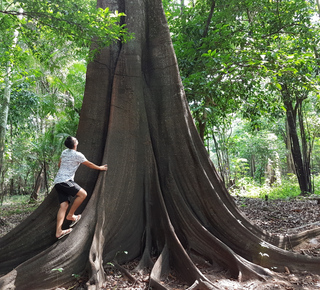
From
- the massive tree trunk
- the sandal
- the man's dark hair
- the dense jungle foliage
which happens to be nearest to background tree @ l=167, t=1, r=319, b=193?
the dense jungle foliage

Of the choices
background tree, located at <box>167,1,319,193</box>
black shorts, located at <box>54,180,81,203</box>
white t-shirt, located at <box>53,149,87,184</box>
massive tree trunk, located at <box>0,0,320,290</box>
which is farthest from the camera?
background tree, located at <box>167,1,319,193</box>

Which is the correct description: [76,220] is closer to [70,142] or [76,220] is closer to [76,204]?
[76,204]

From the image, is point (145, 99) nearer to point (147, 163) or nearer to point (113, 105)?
point (113, 105)

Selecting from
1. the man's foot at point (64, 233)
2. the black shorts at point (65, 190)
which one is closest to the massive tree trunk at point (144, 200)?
the man's foot at point (64, 233)

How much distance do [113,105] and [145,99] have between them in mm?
677

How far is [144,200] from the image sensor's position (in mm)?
4672

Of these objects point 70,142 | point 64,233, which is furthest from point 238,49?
point 64,233

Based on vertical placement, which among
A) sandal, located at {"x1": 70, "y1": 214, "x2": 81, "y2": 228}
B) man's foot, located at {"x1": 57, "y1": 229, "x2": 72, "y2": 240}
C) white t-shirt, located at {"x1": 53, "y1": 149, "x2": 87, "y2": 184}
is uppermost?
white t-shirt, located at {"x1": 53, "y1": 149, "x2": 87, "y2": 184}

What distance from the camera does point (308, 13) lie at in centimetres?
744

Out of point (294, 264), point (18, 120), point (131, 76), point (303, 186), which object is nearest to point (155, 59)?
point (131, 76)

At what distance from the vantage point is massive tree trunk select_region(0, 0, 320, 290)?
3.82 m

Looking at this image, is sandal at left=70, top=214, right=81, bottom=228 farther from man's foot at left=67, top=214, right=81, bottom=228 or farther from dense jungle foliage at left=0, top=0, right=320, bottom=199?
dense jungle foliage at left=0, top=0, right=320, bottom=199

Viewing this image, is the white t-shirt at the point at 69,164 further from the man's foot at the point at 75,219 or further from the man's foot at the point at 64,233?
the man's foot at the point at 64,233

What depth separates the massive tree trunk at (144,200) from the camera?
3.82 metres
